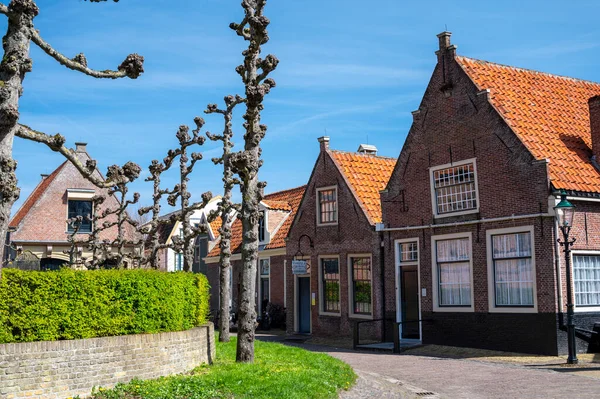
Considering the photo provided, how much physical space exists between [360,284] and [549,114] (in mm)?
9311

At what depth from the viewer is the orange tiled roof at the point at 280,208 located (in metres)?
33.3

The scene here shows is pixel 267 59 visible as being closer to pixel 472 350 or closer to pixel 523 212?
pixel 523 212

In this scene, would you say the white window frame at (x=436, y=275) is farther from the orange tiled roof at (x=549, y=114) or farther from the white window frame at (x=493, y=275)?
the orange tiled roof at (x=549, y=114)

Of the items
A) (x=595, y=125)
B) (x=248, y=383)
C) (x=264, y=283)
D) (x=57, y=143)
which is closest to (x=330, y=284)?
(x=264, y=283)

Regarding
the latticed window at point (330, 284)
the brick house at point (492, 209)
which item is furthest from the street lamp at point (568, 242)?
the latticed window at point (330, 284)

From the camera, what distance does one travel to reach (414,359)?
19.5m

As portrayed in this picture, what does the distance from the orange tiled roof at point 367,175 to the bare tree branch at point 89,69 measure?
Result: 16.3 meters

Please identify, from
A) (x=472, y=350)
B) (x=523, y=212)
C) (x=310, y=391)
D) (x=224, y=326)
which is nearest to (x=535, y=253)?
(x=523, y=212)

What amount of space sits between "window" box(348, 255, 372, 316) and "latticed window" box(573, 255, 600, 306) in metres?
8.33

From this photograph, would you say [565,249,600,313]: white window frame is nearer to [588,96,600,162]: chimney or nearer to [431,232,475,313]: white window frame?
[588,96,600,162]: chimney

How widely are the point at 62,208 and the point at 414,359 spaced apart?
2496 cm

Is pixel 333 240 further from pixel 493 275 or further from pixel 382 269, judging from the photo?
pixel 493 275

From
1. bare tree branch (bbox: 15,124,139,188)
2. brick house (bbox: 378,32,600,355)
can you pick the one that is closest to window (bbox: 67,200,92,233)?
brick house (bbox: 378,32,600,355)

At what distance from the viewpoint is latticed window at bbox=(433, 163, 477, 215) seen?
2169cm
